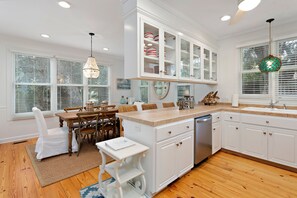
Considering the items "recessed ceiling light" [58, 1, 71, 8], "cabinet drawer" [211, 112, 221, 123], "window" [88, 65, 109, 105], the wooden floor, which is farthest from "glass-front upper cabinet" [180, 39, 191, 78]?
"window" [88, 65, 109, 105]

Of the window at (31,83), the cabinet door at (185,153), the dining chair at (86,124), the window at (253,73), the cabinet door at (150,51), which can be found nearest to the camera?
the cabinet door at (185,153)

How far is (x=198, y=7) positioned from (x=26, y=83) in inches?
177

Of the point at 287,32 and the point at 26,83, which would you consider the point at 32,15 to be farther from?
the point at 287,32

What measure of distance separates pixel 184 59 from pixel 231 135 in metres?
1.73

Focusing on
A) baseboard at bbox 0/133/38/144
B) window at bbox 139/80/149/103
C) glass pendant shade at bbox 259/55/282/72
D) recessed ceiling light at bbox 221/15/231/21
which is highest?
recessed ceiling light at bbox 221/15/231/21

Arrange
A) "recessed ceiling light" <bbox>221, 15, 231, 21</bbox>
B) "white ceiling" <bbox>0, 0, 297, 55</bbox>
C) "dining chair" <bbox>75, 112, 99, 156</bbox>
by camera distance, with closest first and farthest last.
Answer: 1. "white ceiling" <bbox>0, 0, 297, 55</bbox>
2. "recessed ceiling light" <bbox>221, 15, 231, 21</bbox>
3. "dining chair" <bbox>75, 112, 99, 156</bbox>

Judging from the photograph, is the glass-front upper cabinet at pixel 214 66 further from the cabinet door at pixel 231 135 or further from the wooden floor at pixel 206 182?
the wooden floor at pixel 206 182

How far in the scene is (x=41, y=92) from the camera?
13.5ft

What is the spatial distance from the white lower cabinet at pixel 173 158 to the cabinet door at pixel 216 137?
75cm

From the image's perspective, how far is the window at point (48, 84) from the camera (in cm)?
382

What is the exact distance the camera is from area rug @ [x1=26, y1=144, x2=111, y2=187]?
211cm

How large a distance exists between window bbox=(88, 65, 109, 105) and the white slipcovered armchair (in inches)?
88.8

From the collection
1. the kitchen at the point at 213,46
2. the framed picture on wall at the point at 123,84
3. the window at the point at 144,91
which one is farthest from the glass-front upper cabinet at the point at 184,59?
the framed picture on wall at the point at 123,84

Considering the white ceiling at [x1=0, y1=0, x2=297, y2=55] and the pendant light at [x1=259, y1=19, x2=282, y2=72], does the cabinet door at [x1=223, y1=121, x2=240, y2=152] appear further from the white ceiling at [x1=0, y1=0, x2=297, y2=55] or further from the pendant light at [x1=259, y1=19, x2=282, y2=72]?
the white ceiling at [x1=0, y1=0, x2=297, y2=55]
